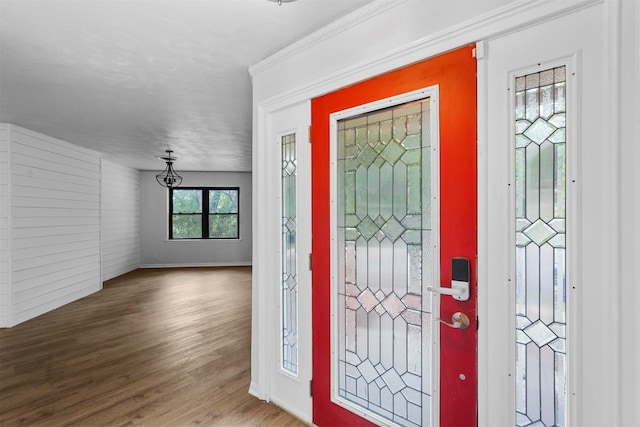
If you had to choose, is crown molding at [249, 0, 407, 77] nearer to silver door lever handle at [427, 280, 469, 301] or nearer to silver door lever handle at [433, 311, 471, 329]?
silver door lever handle at [427, 280, 469, 301]

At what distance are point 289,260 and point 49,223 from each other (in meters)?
4.53

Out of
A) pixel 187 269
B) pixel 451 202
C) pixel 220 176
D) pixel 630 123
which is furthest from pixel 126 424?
pixel 220 176

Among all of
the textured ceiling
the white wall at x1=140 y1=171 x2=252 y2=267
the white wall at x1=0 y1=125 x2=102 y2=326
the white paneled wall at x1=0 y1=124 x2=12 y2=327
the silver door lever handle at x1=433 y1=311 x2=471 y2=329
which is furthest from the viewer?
the white wall at x1=140 y1=171 x2=252 y2=267

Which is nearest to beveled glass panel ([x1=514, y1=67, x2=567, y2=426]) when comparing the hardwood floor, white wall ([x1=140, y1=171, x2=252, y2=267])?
the hardwood floor

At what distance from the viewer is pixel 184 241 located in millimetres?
8883

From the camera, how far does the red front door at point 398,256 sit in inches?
59.6

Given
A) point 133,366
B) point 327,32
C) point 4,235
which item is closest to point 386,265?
point 327,32

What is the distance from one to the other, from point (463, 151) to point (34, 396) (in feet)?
11.4

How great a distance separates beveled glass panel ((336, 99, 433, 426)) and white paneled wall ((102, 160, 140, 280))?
21.6 feet

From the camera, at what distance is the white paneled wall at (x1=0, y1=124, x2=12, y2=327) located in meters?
4.25

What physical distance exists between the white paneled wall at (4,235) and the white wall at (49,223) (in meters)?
0.02

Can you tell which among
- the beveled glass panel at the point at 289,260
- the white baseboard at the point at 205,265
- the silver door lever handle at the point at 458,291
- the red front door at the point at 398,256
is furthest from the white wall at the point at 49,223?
the silver door lever handle at the point at 458,291

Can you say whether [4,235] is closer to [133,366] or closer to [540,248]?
[133,366]

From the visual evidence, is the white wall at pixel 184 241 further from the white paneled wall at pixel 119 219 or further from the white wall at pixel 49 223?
the white wall at pixel 49 223
